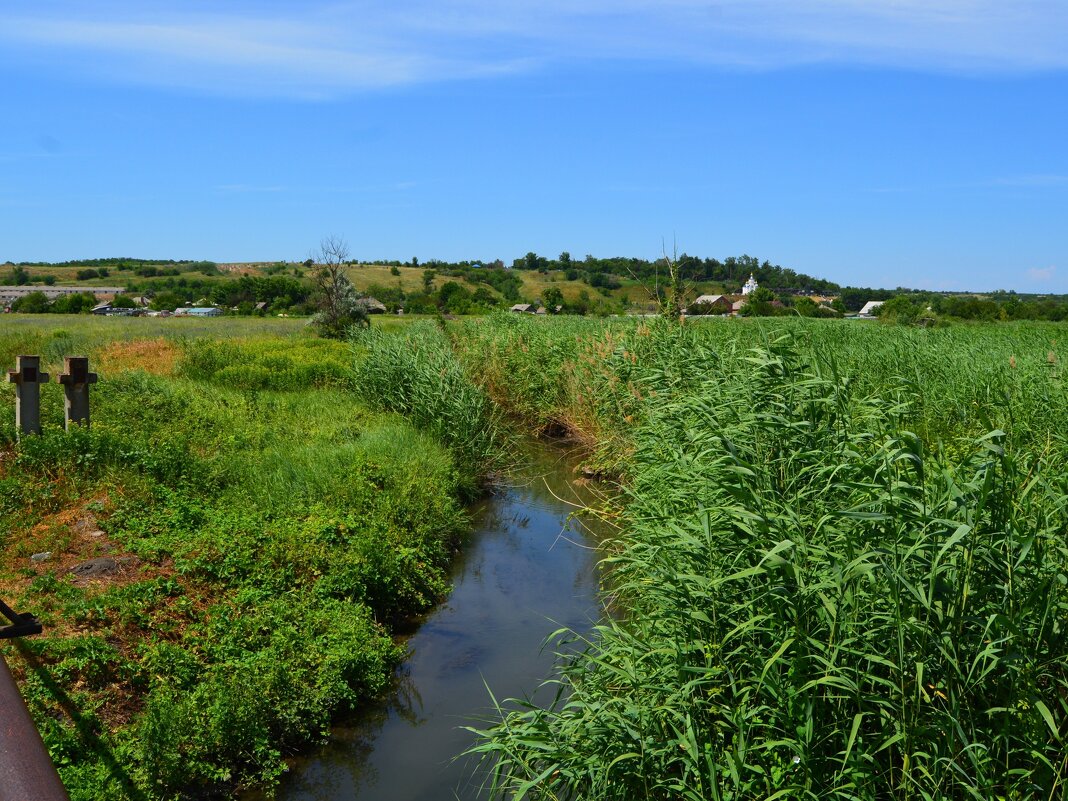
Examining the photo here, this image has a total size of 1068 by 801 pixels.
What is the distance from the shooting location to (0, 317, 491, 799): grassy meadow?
16.6ft

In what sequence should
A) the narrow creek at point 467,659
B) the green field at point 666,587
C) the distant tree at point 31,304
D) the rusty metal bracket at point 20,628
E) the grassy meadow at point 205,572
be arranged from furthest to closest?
the distant tree at point 31,304 → the narrow creek at point 467,659 → the grassy meadow at point 205,572 → the green field at point 666,587 → the rusty metal bracket at point 20,628

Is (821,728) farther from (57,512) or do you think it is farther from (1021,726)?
(57,512)

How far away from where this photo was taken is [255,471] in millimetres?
9461

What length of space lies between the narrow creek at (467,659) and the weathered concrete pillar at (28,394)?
456cm

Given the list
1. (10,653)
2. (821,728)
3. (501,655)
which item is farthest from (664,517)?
(10,653)

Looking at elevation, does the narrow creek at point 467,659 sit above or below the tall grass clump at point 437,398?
below

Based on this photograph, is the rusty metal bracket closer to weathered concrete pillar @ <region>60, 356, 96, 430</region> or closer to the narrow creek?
the narrow creek

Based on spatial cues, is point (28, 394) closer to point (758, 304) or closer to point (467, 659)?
point (467, 659)

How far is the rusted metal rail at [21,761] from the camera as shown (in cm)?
189

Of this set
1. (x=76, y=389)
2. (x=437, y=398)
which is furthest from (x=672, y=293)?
(x=76, y=389)

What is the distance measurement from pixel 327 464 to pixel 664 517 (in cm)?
482

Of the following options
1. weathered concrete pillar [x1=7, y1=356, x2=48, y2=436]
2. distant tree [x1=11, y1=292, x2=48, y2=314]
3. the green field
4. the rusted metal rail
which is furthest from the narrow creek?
distant tree [x1=11, y1=292, x2=48, y2=314]

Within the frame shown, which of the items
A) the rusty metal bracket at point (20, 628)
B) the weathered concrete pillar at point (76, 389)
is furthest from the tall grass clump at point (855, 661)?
the weathered concrete pillar at point (76, 389)

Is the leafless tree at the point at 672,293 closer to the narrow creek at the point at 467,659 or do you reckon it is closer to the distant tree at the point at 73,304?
the narrow creek at the point at 467,659
